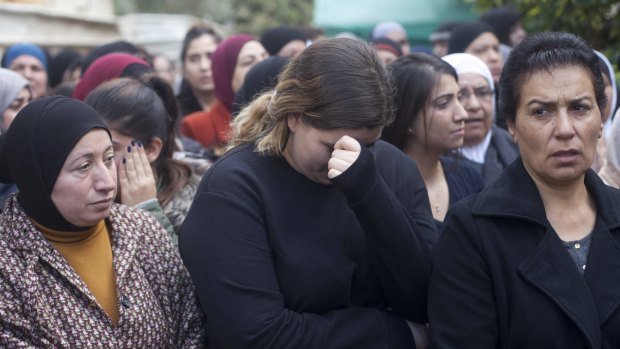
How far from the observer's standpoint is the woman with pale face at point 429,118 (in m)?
4.58

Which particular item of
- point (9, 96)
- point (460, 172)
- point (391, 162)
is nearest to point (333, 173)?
point (391, 162)

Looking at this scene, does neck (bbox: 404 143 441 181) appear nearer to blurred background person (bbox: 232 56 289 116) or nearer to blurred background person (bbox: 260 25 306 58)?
blurred background person (bbox: 232 56 289 116)

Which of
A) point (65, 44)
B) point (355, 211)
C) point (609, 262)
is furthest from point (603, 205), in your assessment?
point (65, 44)

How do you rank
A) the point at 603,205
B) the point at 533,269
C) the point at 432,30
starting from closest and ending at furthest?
the point at 533,269, the point at 603,205, the point at 432,30

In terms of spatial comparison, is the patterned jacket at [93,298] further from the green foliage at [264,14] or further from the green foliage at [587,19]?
the green foliage at [264,14]

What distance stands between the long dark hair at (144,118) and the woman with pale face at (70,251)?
3.03 ft

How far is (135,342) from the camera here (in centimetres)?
331

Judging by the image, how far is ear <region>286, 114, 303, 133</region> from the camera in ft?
10.6

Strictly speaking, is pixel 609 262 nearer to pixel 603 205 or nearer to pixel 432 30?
pixel 603 205

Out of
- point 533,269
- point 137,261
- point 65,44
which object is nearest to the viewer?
point 533,269

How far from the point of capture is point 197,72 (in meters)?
7.86

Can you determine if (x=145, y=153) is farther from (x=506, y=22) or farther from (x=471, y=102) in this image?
(x=506, y=22)

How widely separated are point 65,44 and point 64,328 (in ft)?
45.1

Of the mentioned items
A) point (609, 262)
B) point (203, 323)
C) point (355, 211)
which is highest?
point (355, 211)
